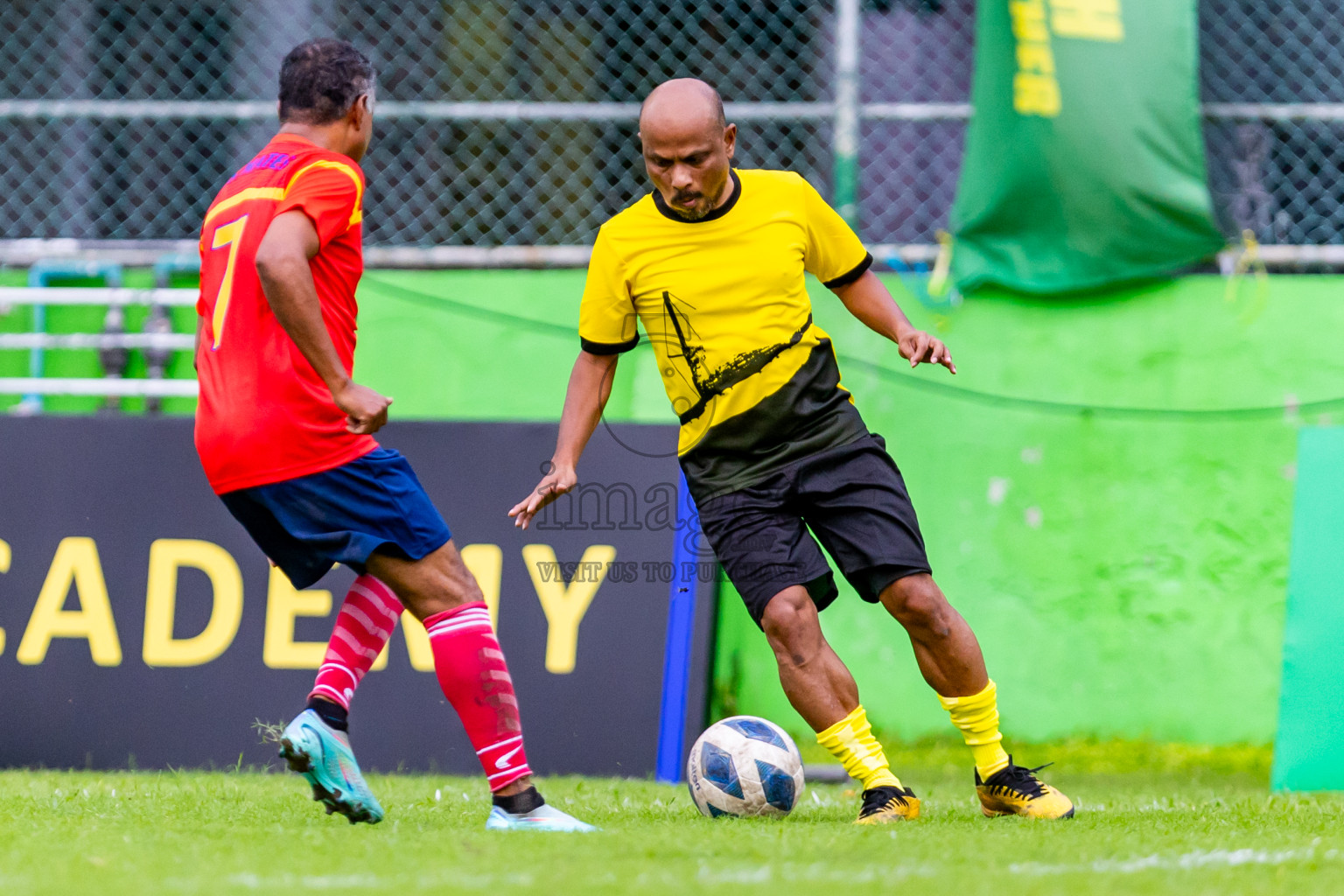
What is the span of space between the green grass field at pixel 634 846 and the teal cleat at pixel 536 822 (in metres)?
0.11

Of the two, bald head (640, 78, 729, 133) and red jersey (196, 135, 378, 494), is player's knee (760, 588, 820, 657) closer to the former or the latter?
red jersey (196, 135, 378, 494)

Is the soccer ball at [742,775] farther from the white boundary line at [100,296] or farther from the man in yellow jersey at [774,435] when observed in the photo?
the white boundary line at [100,296]

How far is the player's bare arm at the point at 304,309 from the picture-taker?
3.47 metres

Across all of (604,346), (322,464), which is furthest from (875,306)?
(322,464)

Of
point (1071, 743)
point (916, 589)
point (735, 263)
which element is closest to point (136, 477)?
point (735, 263)

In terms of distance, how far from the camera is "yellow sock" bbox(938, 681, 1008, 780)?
13.5ft

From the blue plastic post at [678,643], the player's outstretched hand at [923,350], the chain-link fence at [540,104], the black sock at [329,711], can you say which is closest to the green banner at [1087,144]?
the chain-link fence at [540,104]

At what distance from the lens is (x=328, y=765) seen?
364cm

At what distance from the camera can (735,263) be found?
4133 millimetres

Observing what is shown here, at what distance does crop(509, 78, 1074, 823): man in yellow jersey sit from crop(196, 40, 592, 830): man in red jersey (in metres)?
0.45

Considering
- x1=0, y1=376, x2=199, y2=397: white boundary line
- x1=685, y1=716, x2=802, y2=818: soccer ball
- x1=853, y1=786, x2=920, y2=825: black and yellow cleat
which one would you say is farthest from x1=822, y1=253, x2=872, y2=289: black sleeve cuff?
x1=0, y1=376, x2=199, y2=397: white boundary line

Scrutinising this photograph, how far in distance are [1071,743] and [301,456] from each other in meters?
3.89

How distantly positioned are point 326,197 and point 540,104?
4040 millimetres

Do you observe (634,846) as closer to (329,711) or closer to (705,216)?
(329,711)
